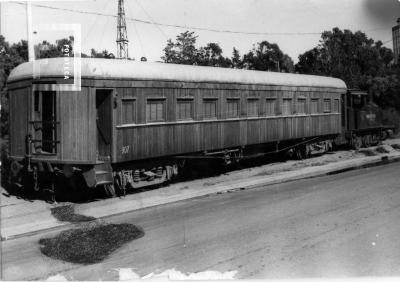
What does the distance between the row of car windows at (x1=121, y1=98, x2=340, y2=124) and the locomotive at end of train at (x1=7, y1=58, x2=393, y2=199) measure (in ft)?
0.09

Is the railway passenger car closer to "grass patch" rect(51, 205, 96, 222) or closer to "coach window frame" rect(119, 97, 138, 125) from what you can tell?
"coach window frame" rect(119, 97, 138, 125)

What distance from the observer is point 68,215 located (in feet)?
31.3

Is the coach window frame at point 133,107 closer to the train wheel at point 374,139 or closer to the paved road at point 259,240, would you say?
the paved road at point 259,240

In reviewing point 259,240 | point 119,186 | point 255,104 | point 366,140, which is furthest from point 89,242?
point 366,140

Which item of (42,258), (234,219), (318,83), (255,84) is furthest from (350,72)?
(42,258)

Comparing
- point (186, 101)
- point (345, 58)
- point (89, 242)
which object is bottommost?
point (89, 242)

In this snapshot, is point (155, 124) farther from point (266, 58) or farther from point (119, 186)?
point (266, 58)

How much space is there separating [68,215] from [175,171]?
3.87m

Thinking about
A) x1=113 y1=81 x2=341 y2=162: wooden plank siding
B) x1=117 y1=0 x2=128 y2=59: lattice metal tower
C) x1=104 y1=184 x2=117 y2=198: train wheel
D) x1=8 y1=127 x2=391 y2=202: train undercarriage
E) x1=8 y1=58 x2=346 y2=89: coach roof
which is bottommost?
x1=104 y1=184 x2=117 y2=198: train wheel

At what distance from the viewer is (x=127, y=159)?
11172mm

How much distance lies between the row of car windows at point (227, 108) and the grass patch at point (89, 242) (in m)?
3.46

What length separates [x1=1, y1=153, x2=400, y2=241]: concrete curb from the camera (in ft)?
28.6

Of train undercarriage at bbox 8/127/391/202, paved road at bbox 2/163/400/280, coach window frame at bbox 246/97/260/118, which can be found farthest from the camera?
coach window frame at bbox 246/97/260/118

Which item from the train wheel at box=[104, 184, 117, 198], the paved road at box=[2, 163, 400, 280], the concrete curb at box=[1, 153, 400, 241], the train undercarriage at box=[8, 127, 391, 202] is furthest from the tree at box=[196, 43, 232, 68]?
the paved road at box=[2, 163, 400, 280]
